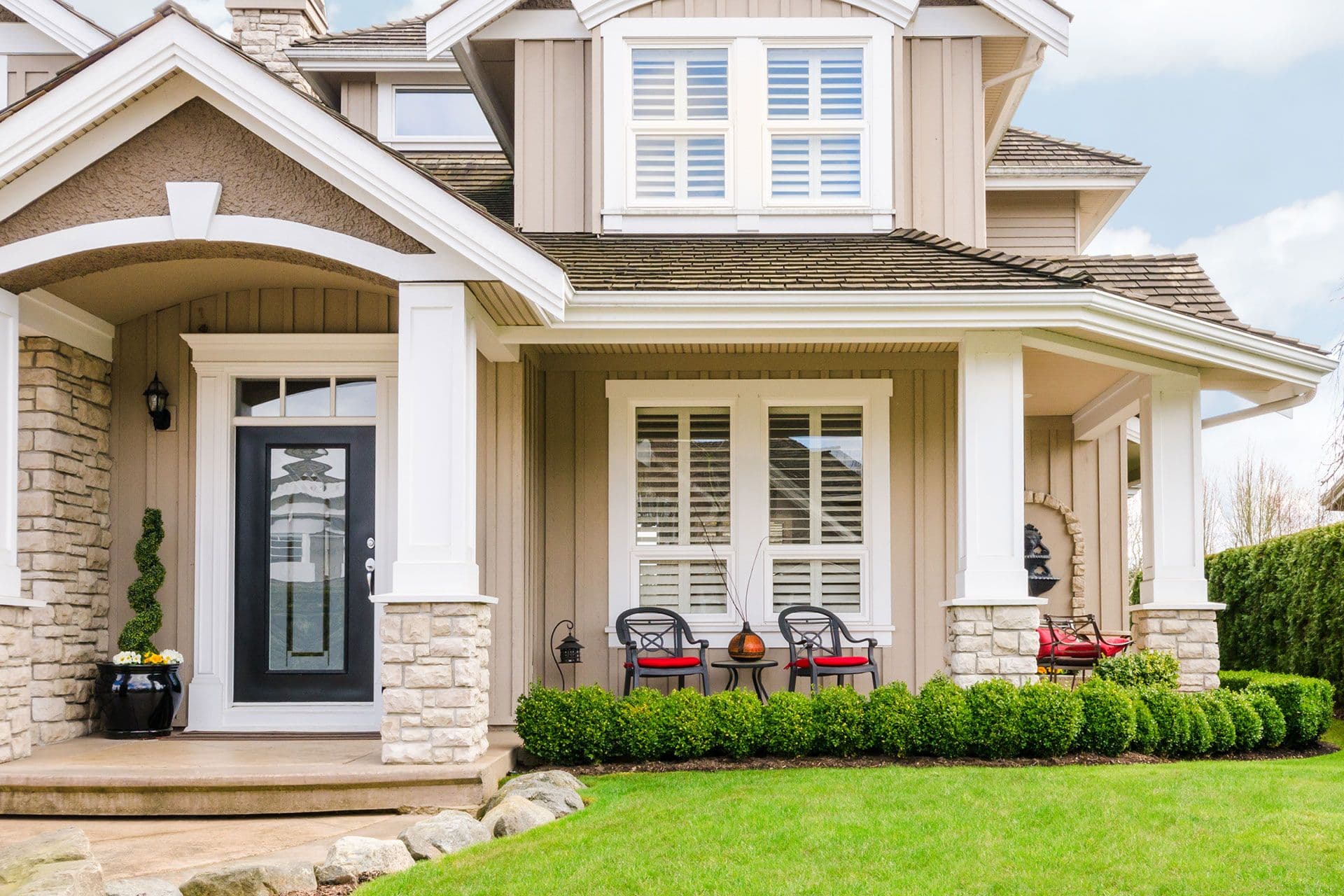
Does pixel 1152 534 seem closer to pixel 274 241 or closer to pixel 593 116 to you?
pixel 593 116

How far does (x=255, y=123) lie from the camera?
728cm

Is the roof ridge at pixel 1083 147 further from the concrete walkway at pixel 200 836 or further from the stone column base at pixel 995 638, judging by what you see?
the concrete walkway at pixel 200 836

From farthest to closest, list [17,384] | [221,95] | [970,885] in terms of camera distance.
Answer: [17,384] → [221,95] → [970,885]

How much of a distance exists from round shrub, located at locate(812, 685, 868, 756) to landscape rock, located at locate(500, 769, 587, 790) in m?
1.56

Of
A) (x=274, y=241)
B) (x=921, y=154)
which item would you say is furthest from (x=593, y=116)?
(x=274, y=241)

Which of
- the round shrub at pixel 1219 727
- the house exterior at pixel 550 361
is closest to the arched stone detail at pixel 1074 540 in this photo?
the house exterior at pixel 550 361

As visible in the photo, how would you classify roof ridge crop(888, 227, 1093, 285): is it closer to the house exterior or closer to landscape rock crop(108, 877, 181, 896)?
the house exterior

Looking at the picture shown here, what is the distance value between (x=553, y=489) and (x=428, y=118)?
15.6 ft

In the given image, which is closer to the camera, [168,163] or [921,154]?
[168,163]

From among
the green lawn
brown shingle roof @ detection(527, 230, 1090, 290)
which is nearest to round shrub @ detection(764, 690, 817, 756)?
the green lawn

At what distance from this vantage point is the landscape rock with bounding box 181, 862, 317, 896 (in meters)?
4.93

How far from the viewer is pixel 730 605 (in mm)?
9797

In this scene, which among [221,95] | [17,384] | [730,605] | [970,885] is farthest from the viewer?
[730,605]

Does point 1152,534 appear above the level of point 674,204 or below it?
below
